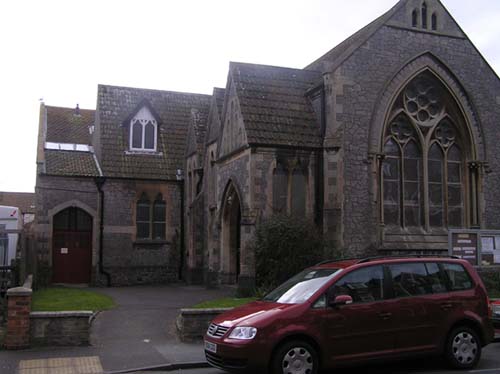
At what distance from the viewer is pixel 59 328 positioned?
37.2 ft

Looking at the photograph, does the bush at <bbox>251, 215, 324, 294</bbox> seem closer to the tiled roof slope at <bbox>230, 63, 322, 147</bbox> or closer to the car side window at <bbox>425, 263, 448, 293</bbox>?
the tiled roof slope at <bbox>230, 63, 322, 147</bbox>

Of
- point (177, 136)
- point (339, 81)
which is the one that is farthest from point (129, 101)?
point (339, 81)

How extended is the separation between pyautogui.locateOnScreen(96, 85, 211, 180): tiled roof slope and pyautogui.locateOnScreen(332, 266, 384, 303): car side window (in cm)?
1835

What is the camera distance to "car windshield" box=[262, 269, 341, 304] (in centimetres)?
907

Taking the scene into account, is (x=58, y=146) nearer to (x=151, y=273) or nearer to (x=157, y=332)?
(x=151, y=273)

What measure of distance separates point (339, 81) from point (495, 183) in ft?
23.1

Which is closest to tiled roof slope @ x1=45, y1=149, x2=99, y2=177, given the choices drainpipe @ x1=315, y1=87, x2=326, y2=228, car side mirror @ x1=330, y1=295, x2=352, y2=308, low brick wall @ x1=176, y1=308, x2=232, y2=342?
drainpipe @ x1=315, y1=87, x2=326, y2=228

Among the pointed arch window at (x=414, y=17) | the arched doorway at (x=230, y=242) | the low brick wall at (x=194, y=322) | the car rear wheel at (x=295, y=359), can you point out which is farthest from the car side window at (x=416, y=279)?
the pointed arch window at (x=414, y=17)

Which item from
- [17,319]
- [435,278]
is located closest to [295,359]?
[435,278]

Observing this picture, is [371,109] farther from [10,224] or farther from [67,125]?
[67,125]

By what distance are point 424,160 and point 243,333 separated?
13.8 m

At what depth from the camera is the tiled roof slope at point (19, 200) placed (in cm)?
6726

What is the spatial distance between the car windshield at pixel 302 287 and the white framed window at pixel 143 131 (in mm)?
18919

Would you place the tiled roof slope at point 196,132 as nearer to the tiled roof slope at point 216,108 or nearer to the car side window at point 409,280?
the tiled roof slope at point 216,108
